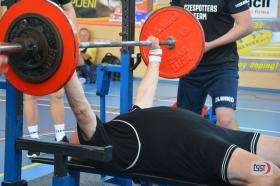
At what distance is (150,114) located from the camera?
200cm

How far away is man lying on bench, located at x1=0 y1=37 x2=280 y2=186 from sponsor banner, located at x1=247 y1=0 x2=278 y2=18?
5.31m

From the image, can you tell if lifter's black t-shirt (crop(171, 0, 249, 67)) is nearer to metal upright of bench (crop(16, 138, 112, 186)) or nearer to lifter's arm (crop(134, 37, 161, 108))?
lifter's arm (crop(134, 37, 161, 108))

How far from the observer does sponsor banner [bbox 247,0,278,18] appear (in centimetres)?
695

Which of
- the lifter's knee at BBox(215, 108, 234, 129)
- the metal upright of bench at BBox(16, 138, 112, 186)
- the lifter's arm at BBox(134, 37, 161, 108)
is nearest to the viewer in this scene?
the metal upright of bench at BBox(16, 138, 112, 186)

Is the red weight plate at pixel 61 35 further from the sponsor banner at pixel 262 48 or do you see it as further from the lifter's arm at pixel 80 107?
the sponsor banner at pixel 262 48

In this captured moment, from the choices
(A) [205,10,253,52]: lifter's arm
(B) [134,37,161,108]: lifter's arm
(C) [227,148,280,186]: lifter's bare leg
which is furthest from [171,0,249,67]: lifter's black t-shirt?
(C) [227,148,280,186]: lifter's bare leg

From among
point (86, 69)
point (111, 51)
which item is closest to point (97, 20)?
point (111, 51)

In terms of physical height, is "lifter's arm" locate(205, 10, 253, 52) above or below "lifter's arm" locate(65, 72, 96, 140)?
above

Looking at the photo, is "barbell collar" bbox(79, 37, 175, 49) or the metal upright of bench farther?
"barbell collar" bbox(79, 37, 175, 49)

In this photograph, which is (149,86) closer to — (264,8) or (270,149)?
(270,149)

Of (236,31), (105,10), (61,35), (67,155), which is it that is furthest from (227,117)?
(105,10)

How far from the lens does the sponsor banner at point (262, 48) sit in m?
7.04

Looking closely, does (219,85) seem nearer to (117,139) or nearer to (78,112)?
(117,139)

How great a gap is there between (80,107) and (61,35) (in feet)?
1.13
